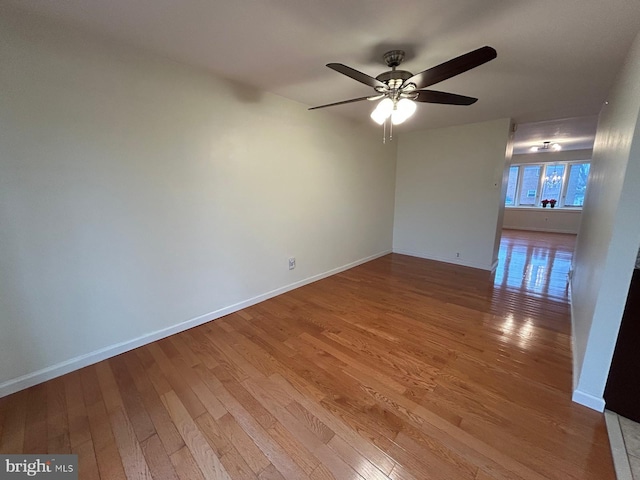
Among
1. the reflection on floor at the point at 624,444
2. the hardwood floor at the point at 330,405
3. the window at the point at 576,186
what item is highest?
the window at the point at 576,186

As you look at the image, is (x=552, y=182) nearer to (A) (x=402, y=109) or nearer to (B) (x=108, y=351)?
(A) (x=402, y=109)

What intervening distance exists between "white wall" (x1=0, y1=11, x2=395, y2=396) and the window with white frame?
7314mm

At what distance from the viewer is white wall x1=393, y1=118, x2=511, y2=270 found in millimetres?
3887

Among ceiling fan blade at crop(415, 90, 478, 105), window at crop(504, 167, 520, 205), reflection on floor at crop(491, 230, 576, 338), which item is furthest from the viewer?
window at crop(504, 167, 520, 205)

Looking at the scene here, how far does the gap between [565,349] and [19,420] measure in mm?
3849

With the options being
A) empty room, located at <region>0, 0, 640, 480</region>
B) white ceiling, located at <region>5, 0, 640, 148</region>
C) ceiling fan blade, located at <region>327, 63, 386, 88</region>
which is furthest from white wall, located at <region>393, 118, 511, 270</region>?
ceiling fan blade, located at <region>327, 63, 386, 88</region>

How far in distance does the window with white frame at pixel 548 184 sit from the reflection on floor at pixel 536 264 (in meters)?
1.34

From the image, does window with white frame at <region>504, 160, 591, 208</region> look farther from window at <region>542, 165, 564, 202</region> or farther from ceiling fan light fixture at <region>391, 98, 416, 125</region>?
ceiling fan light fixture at <region>391, 98, 416, 125</region>

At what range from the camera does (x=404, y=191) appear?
16.1 ft

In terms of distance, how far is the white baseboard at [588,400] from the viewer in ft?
4.98

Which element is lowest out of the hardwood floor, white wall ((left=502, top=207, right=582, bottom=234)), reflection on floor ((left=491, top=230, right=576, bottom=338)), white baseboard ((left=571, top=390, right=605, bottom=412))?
the hardwood floor

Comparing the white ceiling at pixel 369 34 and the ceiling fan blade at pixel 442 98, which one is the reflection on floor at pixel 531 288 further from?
the white ceiling at pixel 369 34

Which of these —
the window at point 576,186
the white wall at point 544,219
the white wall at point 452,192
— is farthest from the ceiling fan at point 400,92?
the window at point 576,186

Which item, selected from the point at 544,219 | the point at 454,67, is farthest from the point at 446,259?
the point at 544,219
